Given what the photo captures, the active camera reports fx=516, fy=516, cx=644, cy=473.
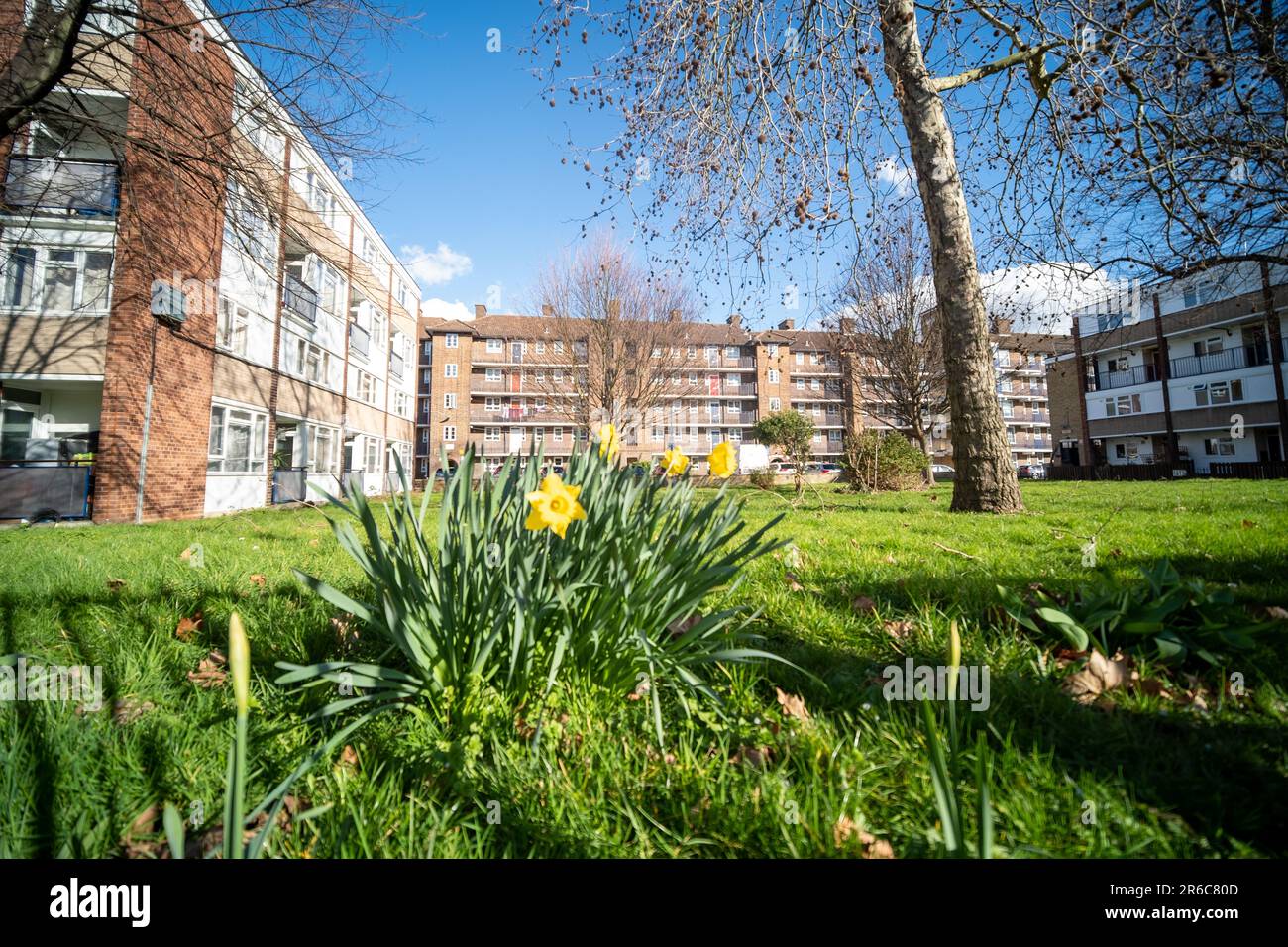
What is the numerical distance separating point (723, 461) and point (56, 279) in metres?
17.0

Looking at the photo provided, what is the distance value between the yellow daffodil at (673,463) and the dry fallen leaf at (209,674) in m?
1.86

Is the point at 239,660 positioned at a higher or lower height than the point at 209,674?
higher

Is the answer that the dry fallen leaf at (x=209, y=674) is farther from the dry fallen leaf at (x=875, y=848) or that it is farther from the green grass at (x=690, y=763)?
the dry fallen leaf at (x=875, y=848)

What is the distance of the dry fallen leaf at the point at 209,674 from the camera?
1.88 meters

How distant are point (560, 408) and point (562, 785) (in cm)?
2524

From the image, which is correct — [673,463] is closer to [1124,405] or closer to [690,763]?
[690,763]

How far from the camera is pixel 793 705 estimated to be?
1.64 meters

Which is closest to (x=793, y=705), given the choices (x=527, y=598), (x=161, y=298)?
(x=527, y=598)

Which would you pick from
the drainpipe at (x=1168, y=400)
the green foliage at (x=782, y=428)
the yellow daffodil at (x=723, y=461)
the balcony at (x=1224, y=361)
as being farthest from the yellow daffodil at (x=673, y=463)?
the drainpipe at (x=1168, y=400)

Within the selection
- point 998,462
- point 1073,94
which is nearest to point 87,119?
point 1073,94

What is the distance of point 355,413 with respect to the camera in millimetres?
23391

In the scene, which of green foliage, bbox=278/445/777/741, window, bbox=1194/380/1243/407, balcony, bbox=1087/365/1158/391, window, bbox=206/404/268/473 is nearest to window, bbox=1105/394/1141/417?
balcony, bbox=1087/365/1158/391
